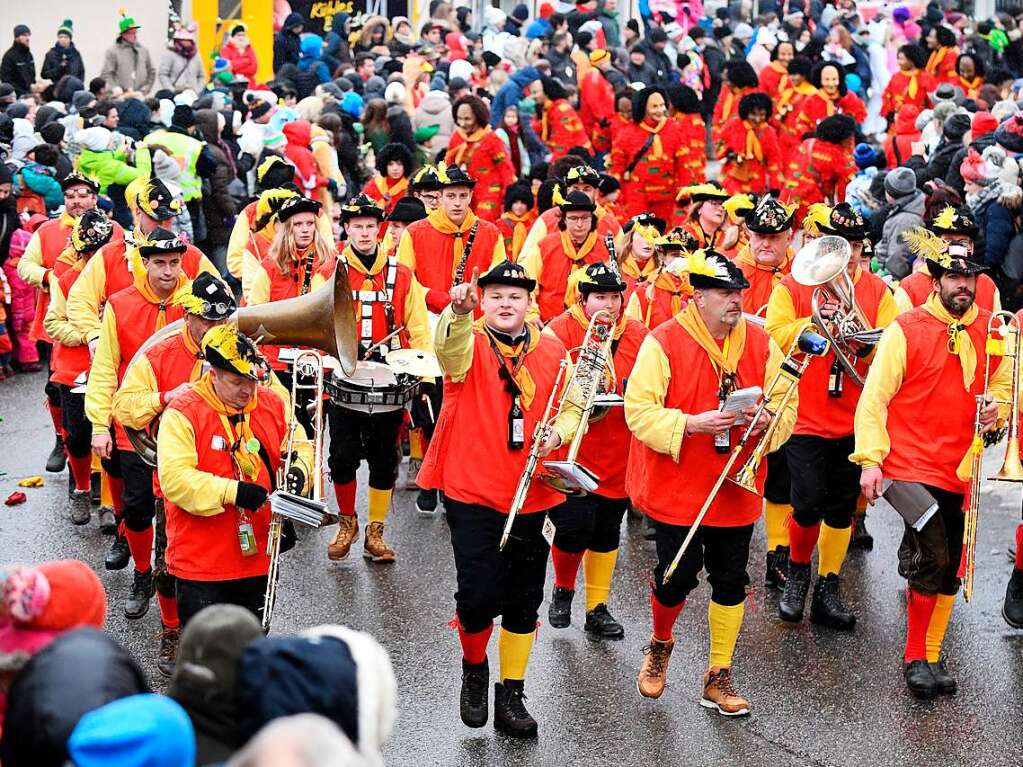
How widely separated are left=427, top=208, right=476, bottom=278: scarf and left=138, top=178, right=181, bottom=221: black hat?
1877 millimetres

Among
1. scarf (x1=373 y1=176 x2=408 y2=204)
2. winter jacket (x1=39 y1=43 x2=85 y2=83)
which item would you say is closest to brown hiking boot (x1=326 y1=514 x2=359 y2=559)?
scarf (x1=373 y1=176 x2=408 y2=204)

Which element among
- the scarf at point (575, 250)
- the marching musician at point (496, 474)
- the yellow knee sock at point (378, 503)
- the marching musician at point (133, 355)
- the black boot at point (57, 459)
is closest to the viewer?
the marching musician at point (496, 474)

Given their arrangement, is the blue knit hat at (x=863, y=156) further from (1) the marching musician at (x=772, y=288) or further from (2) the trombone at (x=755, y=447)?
(2) the trombone at (x=755, y=447)

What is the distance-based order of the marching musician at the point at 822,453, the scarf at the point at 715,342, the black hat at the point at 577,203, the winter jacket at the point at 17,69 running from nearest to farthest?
the scarf at the point at 715,342
the marching musician at the point at 822,453
the black hat at the point at 577,203
the winter jacket at the point at 17,69

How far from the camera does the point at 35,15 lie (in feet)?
73.3

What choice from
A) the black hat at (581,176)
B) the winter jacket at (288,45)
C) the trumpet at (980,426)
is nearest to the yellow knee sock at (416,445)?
the black hat at (581,176)

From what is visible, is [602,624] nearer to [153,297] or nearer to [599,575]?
[599,575]

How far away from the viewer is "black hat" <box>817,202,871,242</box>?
9.24 metres

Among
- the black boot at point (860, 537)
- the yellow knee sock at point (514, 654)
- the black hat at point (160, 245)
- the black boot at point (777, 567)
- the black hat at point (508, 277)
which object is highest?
the black hat at point (508, 277)

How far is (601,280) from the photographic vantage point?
27.7 ft

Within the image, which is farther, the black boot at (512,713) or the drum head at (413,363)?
the drum head at (413,363)

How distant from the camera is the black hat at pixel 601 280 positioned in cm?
843

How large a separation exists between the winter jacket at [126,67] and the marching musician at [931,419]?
14.8 meters

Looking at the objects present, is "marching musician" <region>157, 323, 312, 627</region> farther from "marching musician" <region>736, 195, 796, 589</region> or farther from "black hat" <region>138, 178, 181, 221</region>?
"marching musician" <region>736, 195, 796, 589</region>
